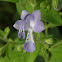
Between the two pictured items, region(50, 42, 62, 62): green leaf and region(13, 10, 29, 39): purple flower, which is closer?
region(13, 10, 29, 39): purple flower

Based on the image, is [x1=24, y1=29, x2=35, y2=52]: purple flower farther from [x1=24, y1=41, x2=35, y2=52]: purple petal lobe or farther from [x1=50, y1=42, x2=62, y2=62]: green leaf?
[x1=50, y1=42, x2=62, y2=62]: green leaf

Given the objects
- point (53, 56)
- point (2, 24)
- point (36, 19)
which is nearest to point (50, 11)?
point (36, 19)

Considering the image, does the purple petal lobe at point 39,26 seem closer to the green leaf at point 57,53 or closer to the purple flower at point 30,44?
the purple flower at point 30,44

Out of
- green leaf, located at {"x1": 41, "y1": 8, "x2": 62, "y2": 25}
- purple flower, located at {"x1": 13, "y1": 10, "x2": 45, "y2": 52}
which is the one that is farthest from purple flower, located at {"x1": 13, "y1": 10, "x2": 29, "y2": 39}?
green leaf, located at {"x1": 41, "y1": 8, "x2": 62, "y2": 25}

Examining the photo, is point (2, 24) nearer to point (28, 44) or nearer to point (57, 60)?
point (57, 60)

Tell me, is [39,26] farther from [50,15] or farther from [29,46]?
[50,15]

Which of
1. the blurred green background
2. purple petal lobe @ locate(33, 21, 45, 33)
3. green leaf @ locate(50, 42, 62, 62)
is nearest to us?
purple petal lobe @ locate(33, 21, 45, 33)

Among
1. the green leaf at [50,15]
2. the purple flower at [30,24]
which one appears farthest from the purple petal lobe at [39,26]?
the green leaf at [50,15]

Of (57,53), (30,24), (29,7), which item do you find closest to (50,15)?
(29,7)
